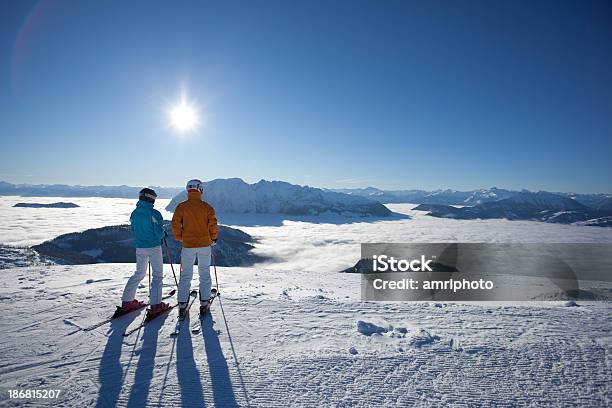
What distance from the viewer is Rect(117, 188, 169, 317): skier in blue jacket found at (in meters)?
6.17

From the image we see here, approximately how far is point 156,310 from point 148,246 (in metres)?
1.33

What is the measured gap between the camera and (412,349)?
4.60 m

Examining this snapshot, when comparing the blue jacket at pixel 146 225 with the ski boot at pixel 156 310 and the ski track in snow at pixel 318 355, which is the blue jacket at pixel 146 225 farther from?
the ski track in snow at pixel 318 355

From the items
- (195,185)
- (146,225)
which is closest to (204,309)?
(146,225)

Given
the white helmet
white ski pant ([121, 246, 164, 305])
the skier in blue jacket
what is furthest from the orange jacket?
white ski pant ([121, 246, 164, 305])

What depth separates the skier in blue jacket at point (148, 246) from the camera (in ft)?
20.2

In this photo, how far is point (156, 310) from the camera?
6.12 metres

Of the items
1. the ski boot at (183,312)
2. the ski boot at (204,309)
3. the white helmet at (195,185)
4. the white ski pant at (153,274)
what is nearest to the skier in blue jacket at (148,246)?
the white ski pant at (153,274)

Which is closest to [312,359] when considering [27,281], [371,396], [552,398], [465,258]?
[371,396]

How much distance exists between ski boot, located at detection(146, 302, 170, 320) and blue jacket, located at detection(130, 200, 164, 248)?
4.12 feet

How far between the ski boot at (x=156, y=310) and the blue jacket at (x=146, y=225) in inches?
49.5

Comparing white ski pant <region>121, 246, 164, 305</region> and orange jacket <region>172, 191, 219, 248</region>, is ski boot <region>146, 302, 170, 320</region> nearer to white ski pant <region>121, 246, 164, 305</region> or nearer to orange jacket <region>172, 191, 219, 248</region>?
white ski pant <region>121, 246, 164, 305</region>

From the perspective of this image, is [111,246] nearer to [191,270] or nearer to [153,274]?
[153,274]

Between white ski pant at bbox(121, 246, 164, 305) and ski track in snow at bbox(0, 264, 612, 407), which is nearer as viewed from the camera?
ski track in snow at bbox(0, 264, 612, 407)
